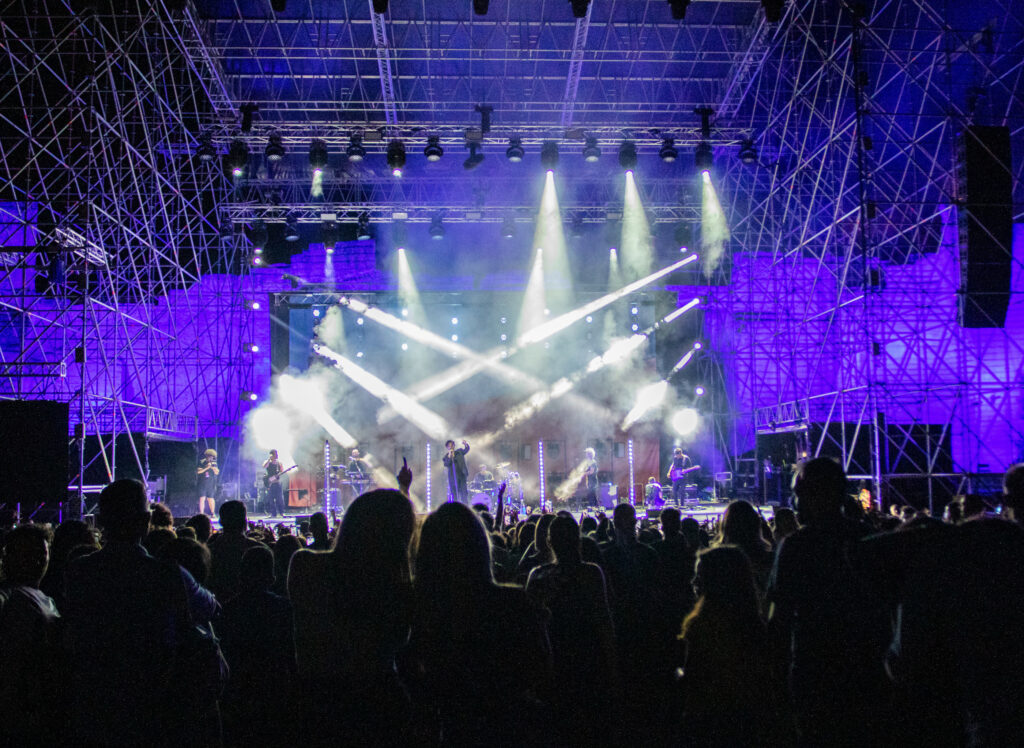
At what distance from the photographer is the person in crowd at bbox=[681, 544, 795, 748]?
2738 millimetres

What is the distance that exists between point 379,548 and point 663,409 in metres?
19.4

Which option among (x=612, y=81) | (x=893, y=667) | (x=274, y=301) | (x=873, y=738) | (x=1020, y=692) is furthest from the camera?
(x=274, y=301)

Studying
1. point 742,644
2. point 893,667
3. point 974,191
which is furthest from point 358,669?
point 974,191

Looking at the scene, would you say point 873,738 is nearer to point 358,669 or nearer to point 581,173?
point 358,669

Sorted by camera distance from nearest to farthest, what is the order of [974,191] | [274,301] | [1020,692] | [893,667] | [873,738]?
[1020,692] < [893,667] < [873,738] < [974,191] < [274,301]

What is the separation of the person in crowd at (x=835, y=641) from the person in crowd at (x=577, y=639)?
0.84m

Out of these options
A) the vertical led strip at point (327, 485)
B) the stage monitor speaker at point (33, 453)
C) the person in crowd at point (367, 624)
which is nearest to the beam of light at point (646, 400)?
the vertical led strip at point (327, 485)

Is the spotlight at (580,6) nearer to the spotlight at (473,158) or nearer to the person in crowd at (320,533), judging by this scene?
the spotlight at (473,158)

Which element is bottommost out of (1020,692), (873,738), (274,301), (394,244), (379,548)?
(873,738)

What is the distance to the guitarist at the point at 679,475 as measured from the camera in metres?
17.8

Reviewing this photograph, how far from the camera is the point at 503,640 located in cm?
235

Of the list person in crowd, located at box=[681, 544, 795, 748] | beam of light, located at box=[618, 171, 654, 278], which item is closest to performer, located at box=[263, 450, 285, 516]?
beam of light, located at box=[618, 171, 654, 278]

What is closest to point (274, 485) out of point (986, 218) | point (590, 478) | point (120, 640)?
point (590, 478)

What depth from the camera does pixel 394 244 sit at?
19984 mm
